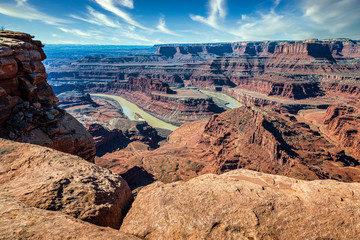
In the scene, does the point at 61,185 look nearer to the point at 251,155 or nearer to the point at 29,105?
the point at 29,105

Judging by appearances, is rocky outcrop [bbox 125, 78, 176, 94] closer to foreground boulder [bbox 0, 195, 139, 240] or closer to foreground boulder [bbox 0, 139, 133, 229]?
foreground boulder [bbox 0, 139, 133, 229]

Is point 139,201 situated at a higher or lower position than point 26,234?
lower

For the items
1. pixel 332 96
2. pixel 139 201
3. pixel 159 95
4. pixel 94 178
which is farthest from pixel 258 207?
pixel 332 96

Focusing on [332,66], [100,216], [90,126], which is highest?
[332,66]

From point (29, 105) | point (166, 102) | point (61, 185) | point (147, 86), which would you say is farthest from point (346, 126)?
point (147, 86)

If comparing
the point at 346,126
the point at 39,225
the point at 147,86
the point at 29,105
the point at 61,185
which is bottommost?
the point at 346,126

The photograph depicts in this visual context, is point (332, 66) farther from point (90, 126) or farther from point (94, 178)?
point (94, 178)
